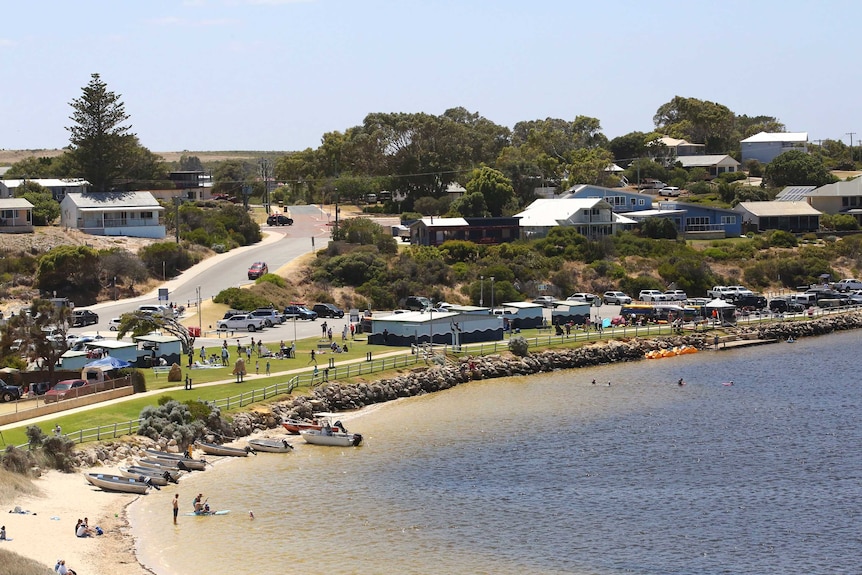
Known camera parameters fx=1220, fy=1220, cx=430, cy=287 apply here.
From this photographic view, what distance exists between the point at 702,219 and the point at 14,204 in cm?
7027

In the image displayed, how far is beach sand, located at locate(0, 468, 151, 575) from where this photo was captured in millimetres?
37000

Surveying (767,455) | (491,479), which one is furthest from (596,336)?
(491,479)

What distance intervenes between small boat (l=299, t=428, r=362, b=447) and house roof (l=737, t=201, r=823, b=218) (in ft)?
287

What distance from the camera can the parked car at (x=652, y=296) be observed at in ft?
325

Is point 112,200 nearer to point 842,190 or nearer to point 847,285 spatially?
point 847,285

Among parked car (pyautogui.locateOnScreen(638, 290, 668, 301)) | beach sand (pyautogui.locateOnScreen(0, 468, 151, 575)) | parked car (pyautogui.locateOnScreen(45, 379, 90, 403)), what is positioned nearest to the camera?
beach sand (pyautogui.locateOnScreen(0, 468, 151, 575))

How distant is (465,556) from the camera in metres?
39.3

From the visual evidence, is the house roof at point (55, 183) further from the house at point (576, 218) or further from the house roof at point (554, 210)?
the house at point (576, 218)

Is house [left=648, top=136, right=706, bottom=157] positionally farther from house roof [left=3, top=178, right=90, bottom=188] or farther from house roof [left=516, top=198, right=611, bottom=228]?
house roof [left=3, top=178, right=90, bottom=188]

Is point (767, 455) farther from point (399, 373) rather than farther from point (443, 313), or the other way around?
point (443, 313)

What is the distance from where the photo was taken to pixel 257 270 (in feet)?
323

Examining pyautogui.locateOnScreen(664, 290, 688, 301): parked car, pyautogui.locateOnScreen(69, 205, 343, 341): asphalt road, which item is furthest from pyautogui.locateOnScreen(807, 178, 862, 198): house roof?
pyautogui.locateOnScreen(69, 205, 343, 341): asphalt road

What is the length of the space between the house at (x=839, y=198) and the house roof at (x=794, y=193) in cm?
269

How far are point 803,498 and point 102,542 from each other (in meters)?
26.0
